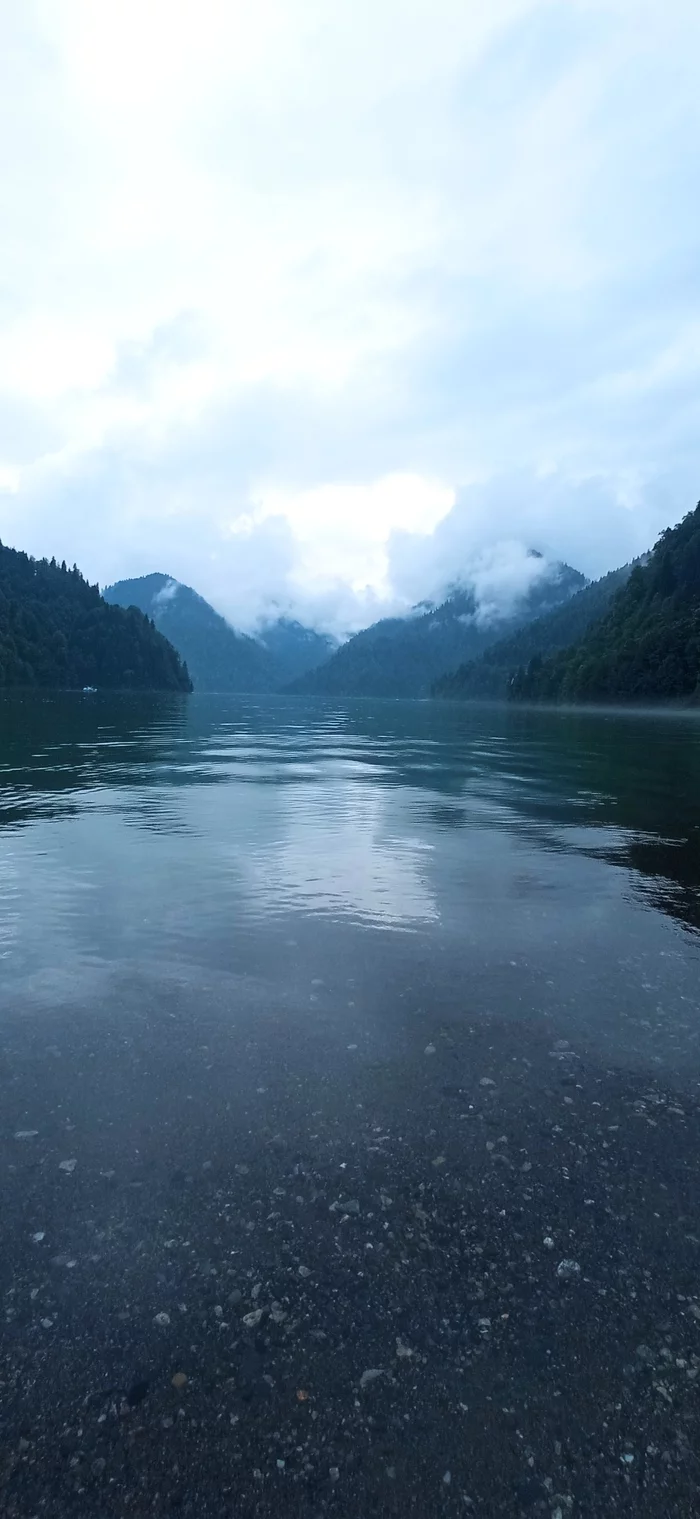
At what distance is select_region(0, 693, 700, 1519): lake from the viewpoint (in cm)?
518

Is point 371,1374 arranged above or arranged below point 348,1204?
below

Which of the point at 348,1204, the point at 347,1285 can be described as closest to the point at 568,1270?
the point at 347,1285

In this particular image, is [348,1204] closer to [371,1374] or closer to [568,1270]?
[371,1374]

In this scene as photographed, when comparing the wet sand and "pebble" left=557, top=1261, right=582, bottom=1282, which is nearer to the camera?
the wet sand

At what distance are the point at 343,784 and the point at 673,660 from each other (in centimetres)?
17175

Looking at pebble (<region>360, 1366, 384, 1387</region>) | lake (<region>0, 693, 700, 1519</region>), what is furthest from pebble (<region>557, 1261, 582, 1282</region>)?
pebble (<region>360, 1366, 384, 1387</region>)

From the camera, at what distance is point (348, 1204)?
7535mm

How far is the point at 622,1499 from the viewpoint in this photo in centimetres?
487

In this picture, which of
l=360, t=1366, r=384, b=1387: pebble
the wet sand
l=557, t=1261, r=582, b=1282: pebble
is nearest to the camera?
the wet sand

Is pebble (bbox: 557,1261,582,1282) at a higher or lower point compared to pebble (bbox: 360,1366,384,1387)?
higher

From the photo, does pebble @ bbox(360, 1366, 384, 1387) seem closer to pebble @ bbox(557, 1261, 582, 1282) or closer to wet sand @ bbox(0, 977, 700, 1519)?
wet sand @ bbox(0, 977, 700, 1519)

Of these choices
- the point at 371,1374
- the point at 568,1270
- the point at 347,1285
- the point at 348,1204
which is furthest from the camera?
the point at 348,1204

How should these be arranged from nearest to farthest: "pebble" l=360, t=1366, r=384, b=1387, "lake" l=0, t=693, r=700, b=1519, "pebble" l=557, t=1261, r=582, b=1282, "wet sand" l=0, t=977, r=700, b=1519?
1. "wet sand" l=0, t=977, r=700, b=1519
2. "lake" l=0, t=693, r=700, b=1519
3. "pebble" l=360, t=1366, r=384, b=1387
4. "pebble" l=557, t=1261, r=582, b=1282

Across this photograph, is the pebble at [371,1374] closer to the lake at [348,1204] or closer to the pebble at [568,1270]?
the lake at [348,1204]
